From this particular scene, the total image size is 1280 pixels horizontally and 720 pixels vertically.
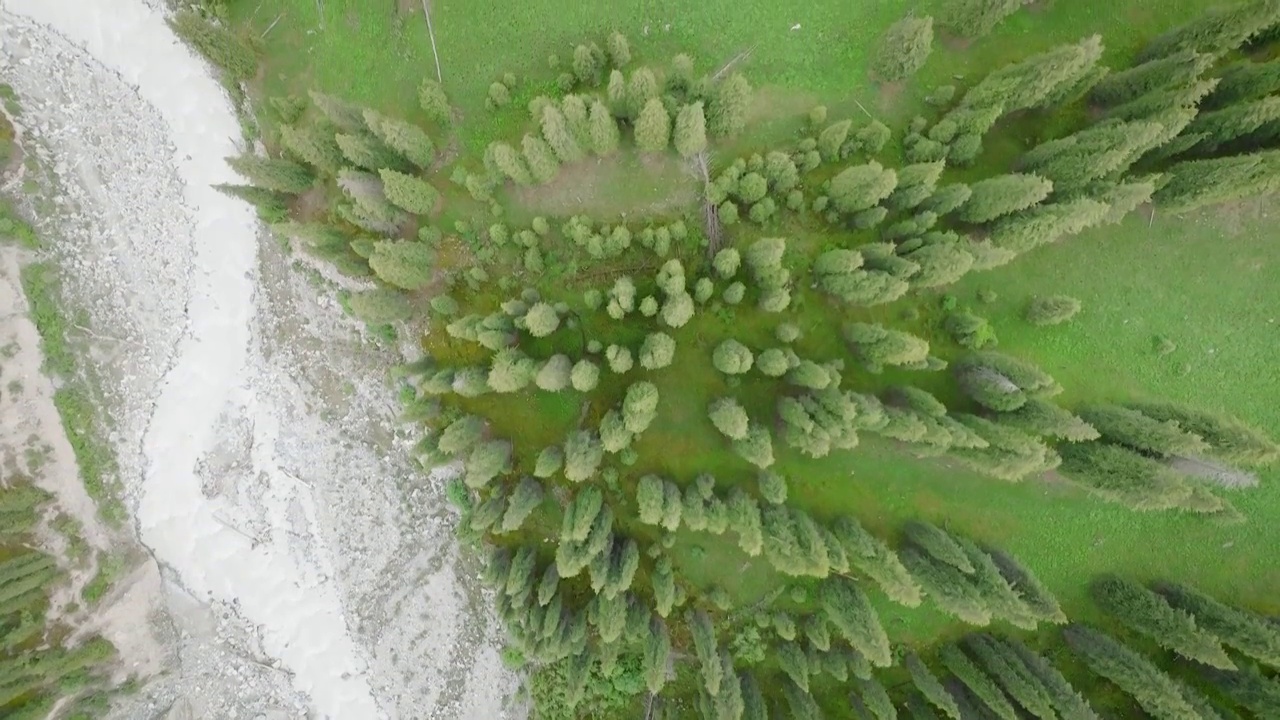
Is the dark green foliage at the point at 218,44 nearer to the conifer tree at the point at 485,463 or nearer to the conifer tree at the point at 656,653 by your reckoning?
the conifer tree at the point at 485,463

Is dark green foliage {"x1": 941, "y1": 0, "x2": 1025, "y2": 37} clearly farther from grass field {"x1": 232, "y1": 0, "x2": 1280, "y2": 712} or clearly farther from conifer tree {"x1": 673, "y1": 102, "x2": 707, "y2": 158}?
conifer tree {"x1": 673, "y1": 102, "x2": 707, "y2": 158}

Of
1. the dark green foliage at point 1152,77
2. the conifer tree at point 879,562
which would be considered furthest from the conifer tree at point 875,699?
the dark green foliage at point 1152,77

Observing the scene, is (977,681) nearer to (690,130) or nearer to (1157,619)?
(1157,619)

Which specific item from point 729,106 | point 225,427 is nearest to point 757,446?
point 729,106

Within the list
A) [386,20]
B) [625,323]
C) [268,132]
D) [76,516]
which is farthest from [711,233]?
[76,516]

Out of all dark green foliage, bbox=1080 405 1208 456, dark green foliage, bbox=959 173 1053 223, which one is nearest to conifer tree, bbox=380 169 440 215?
dark green foliage, bbox=959 173 1053 223

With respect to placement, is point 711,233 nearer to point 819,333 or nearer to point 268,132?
point 819,333
